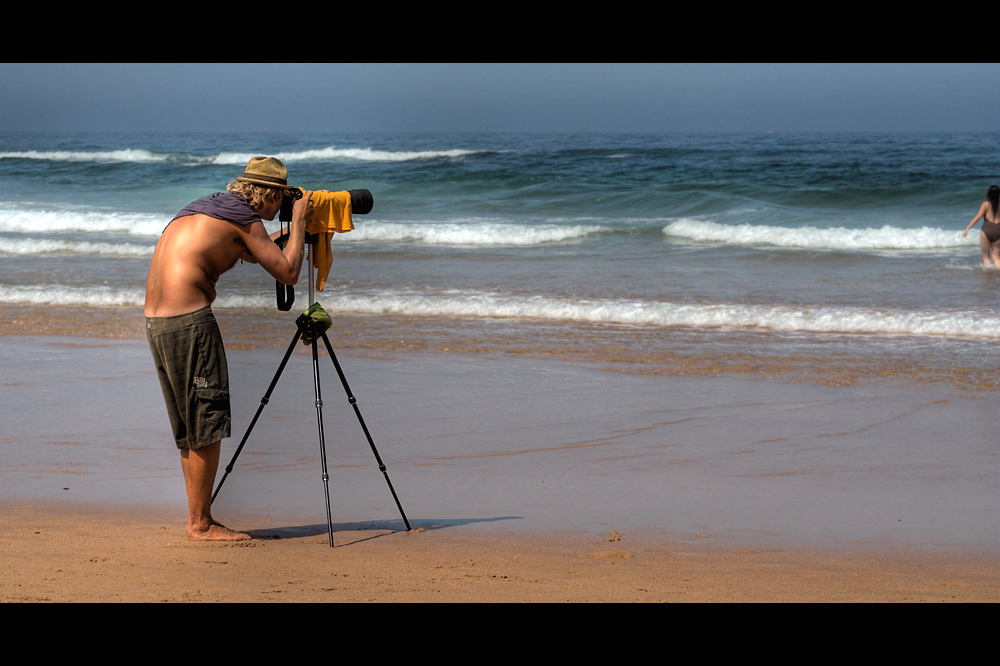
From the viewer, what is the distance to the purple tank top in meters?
3.26

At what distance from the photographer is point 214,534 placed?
11.5 ft

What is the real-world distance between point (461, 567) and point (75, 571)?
4.51ft

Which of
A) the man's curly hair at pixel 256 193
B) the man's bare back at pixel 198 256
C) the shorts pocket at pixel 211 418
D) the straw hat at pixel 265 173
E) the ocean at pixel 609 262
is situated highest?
the straw hat at pixel 265 173

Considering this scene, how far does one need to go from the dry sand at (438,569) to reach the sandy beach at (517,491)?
0.04 ft

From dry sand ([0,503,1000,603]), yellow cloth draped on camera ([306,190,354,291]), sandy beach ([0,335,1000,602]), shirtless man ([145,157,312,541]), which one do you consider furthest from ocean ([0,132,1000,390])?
shirtless man ([145,157,312,541])

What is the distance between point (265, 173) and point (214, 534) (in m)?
1.44

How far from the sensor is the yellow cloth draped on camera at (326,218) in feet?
11.3

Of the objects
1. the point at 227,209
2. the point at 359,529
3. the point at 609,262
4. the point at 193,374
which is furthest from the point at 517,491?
the point at 609,262

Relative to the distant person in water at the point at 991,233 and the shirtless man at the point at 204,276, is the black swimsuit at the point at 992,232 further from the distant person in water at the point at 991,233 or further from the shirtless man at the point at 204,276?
the shirtless man at the point at 204,276

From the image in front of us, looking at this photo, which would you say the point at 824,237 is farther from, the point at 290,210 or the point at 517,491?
the point at 290,210

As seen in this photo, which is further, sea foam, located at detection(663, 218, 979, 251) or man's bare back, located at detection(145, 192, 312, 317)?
sea foam, located at detection(663, 218, 979, 251)

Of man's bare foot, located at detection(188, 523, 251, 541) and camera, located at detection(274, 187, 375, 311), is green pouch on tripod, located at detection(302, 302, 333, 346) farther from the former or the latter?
man's bare foot, located at detection(188, 523, 251, 541)

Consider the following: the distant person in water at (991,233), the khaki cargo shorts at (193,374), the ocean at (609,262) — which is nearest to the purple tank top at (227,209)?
the khaki cargo shorts at (193,374)

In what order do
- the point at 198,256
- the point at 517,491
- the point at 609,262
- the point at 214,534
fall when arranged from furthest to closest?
the point at 609,262 → the point at 517,491 → the point at 214,534 → the point at 198,256
